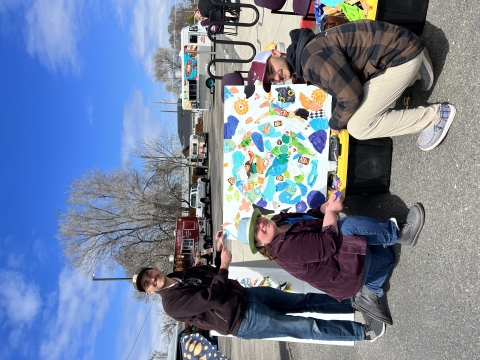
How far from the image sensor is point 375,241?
328 centimetres

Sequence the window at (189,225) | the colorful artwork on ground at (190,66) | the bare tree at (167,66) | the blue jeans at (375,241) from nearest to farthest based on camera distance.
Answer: the blue jeans at (375,241)
the colorful artwork on ground at (190,66)
the window at (189,225)
the bare tree at (167,66)

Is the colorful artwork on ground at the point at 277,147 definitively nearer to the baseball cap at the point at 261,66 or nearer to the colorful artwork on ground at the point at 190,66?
the baseball cap at the point at 261,66

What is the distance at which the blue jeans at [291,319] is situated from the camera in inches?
139

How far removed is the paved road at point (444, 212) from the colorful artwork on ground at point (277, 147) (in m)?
0.88

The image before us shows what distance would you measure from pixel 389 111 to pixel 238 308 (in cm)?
241

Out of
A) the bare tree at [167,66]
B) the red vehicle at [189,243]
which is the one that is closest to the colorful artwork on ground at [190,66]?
the red vehicle at [189,243]

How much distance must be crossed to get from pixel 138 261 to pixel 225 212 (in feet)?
55.8

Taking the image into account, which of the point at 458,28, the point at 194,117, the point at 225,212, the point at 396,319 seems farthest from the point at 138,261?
the point at 458,28

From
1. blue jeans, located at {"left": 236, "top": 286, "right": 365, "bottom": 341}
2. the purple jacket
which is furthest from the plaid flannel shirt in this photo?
blue jeans, located at {"left": 236, "top": 286, "right": 365, "bottom": 341}

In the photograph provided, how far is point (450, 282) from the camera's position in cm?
288

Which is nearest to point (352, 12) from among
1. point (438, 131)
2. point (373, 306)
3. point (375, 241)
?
point (438, 131)

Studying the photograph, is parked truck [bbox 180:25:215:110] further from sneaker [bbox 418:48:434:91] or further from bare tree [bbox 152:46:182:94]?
bare tree [bbox 152:46:182:94]

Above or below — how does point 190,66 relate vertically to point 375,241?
above

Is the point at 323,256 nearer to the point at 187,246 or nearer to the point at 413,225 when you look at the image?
the point at 413,225
